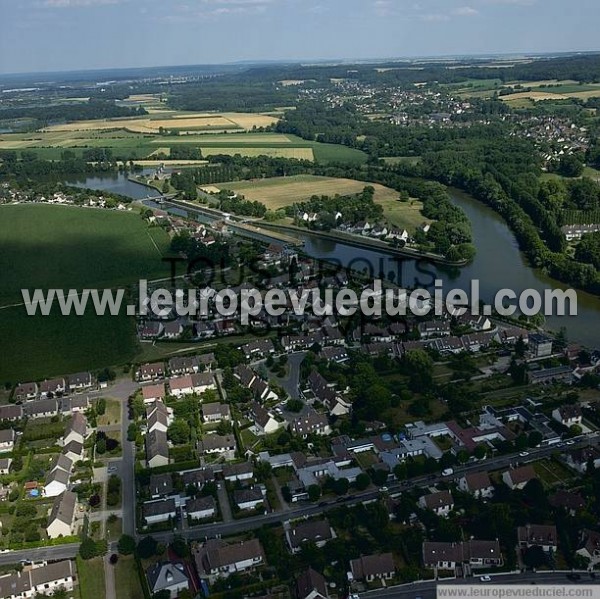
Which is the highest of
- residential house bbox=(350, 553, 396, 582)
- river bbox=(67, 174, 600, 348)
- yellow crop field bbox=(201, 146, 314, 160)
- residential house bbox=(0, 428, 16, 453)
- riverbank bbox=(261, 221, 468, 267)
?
yellow crop field bbox=(201, 146, 314, 160)

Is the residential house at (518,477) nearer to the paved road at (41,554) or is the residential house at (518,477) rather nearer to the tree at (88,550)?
the tree at (88,550)

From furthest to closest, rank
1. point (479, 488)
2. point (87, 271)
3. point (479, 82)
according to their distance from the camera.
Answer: point (479, 82) → point (87, 271) → point (479, 488)

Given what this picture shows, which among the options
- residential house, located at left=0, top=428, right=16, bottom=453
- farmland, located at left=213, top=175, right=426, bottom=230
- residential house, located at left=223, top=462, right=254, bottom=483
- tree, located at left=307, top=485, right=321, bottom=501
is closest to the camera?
tree, located at left=307, top=485, right=321, bottom=501

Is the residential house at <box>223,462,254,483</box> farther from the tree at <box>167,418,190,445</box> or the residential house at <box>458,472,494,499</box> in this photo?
the residential house at <box>458,472,494,499</box>

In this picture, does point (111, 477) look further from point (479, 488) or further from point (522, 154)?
point (522, 154)

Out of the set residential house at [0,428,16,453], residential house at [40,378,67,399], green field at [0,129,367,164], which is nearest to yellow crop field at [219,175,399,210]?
green field at [0,129,367,164]

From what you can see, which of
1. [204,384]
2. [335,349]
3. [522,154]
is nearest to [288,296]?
[335,349]

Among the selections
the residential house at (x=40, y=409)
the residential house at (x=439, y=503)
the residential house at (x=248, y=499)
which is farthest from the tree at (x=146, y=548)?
the residential house at (x=40, y=409)
